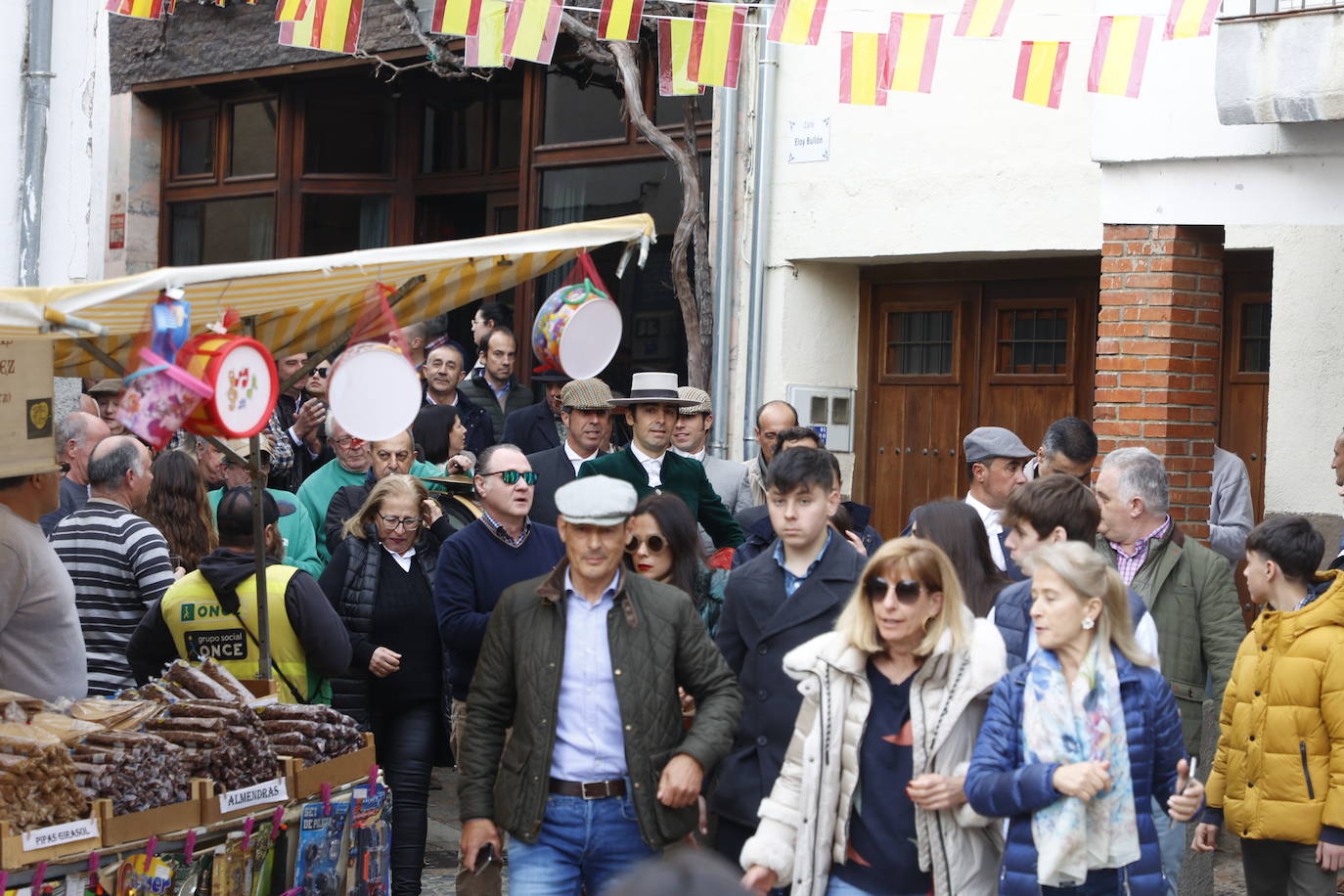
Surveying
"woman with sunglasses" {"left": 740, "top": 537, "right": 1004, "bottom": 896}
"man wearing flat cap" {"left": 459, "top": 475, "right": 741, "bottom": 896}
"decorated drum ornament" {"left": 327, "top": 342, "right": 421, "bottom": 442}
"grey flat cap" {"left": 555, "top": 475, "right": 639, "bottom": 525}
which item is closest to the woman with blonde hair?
"woman with sunglasses" {"left": 740, "top": 537, "right": 1004, "bottom": 896}

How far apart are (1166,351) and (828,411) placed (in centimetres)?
306

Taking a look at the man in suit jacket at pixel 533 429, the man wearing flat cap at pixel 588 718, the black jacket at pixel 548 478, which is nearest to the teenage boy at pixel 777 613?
the man wearing flat cap at pixel 588 718

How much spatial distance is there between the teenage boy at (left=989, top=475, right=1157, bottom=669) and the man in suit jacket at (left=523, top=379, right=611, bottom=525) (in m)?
3.14

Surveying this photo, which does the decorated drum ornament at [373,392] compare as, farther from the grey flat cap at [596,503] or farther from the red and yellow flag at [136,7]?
the red and yellow flag at [136,7]

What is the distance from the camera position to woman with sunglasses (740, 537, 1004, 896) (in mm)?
4852

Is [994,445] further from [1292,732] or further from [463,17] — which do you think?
[463,17]

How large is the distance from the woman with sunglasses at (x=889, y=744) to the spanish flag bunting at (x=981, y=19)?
4.74m

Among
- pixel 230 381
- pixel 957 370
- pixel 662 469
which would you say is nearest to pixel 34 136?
pixel 957 370

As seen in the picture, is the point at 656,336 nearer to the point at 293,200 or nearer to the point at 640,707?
the point at 293,200

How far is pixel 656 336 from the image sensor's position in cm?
1259

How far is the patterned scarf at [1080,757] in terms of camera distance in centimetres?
470

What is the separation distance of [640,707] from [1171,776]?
1513 mm

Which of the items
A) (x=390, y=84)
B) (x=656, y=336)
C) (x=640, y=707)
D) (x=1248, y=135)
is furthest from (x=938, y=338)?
(x=640, y=707)

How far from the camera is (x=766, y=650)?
5.53 m
